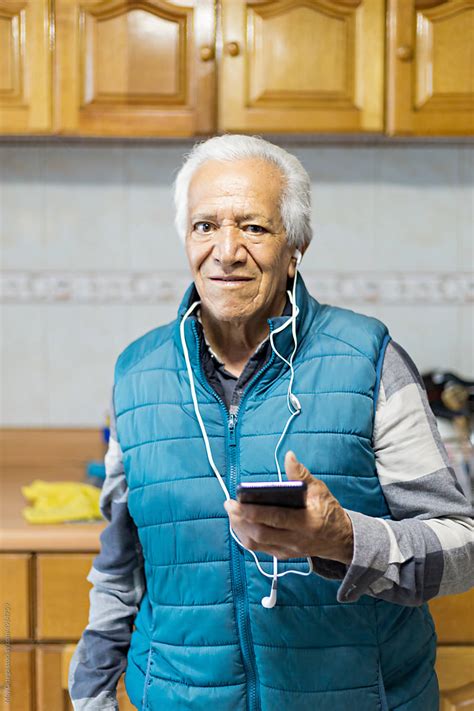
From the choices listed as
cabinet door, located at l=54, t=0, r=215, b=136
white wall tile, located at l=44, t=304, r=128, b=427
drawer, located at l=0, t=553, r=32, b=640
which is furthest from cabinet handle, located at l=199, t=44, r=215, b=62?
drawer, located at l=0, t=553, r=32, b=640

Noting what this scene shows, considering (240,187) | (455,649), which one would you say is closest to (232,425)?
(240,187)

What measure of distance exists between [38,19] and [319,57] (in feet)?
2.22

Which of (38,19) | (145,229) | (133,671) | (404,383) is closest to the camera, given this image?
(404,383)

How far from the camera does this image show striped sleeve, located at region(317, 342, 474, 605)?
1037 mm

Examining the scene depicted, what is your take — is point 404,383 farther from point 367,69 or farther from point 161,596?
point 367,69

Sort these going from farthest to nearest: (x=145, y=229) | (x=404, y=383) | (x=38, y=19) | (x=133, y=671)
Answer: (x=145, y=229)
(x=38, y=19)
(x=133, y=671)
(x=404, y=383)

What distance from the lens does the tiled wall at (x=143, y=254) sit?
234 centimetres

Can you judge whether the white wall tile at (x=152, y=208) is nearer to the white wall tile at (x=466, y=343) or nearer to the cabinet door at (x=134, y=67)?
the cabinet door at (x=134, y=67)

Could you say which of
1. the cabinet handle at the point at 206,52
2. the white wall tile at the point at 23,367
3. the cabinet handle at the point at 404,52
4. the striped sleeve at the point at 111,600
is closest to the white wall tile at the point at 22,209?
the white wall tile at the point at 23,367

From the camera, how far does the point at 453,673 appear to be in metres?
1.80

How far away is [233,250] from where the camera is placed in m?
1.22

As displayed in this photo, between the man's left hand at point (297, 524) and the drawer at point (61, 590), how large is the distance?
88 cm

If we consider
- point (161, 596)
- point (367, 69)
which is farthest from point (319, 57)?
point (161, 596)

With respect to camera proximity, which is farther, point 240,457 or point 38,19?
point 38,19
